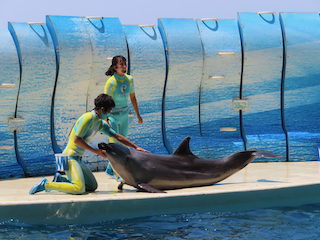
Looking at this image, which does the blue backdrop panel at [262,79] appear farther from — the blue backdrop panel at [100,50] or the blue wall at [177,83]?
the blue backdrop panel at [100,50]

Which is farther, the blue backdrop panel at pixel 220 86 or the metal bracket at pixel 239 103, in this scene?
the metal bracket at pixel 239 103

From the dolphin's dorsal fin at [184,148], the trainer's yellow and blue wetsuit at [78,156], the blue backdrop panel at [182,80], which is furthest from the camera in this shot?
the blue backdrop panel at [182,80]

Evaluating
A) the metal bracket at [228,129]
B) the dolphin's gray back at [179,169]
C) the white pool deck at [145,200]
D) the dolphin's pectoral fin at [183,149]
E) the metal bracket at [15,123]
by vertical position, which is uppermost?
the metal bracket at [15,123]

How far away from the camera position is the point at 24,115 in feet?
23.0

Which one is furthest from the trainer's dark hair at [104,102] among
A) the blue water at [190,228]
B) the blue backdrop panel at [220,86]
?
the blue backdrop panel at [220,86]

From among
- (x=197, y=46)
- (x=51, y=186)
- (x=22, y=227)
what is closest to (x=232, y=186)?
(x=51, y=186)

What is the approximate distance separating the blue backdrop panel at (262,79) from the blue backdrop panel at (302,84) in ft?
0.51

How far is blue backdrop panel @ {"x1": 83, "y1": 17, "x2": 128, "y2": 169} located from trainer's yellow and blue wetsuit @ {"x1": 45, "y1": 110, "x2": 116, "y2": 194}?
2055 millimetres

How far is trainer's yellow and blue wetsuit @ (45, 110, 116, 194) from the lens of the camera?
5270 millimetres

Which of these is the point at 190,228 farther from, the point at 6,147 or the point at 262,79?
the point at 262,79

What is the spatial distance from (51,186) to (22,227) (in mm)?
651

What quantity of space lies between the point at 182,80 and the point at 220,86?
0.73 m

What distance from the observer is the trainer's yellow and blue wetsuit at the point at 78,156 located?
17.3 feet

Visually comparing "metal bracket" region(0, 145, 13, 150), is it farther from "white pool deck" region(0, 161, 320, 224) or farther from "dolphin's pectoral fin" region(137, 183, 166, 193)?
"dolphin's pectoral fin" region(137, 183, 166, 193)
